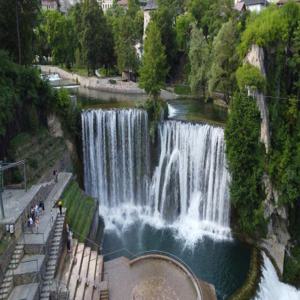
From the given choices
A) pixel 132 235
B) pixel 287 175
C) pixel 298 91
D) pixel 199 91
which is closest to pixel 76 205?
pixel 132 235

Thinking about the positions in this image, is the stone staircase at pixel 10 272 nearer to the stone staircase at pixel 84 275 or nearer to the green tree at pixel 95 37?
the stone staircase at pixel 84 275

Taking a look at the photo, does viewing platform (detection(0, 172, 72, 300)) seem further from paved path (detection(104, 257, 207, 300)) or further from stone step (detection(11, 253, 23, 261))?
paved path (detection(104, 257, 207, 300))

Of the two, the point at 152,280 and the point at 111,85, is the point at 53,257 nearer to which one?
the point at 152,280

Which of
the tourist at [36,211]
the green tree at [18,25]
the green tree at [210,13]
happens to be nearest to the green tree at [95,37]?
the green tree at [210,13]

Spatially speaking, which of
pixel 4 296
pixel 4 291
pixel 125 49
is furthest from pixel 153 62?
pixel 4 296

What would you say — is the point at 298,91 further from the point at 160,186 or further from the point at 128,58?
the point at 128,58
